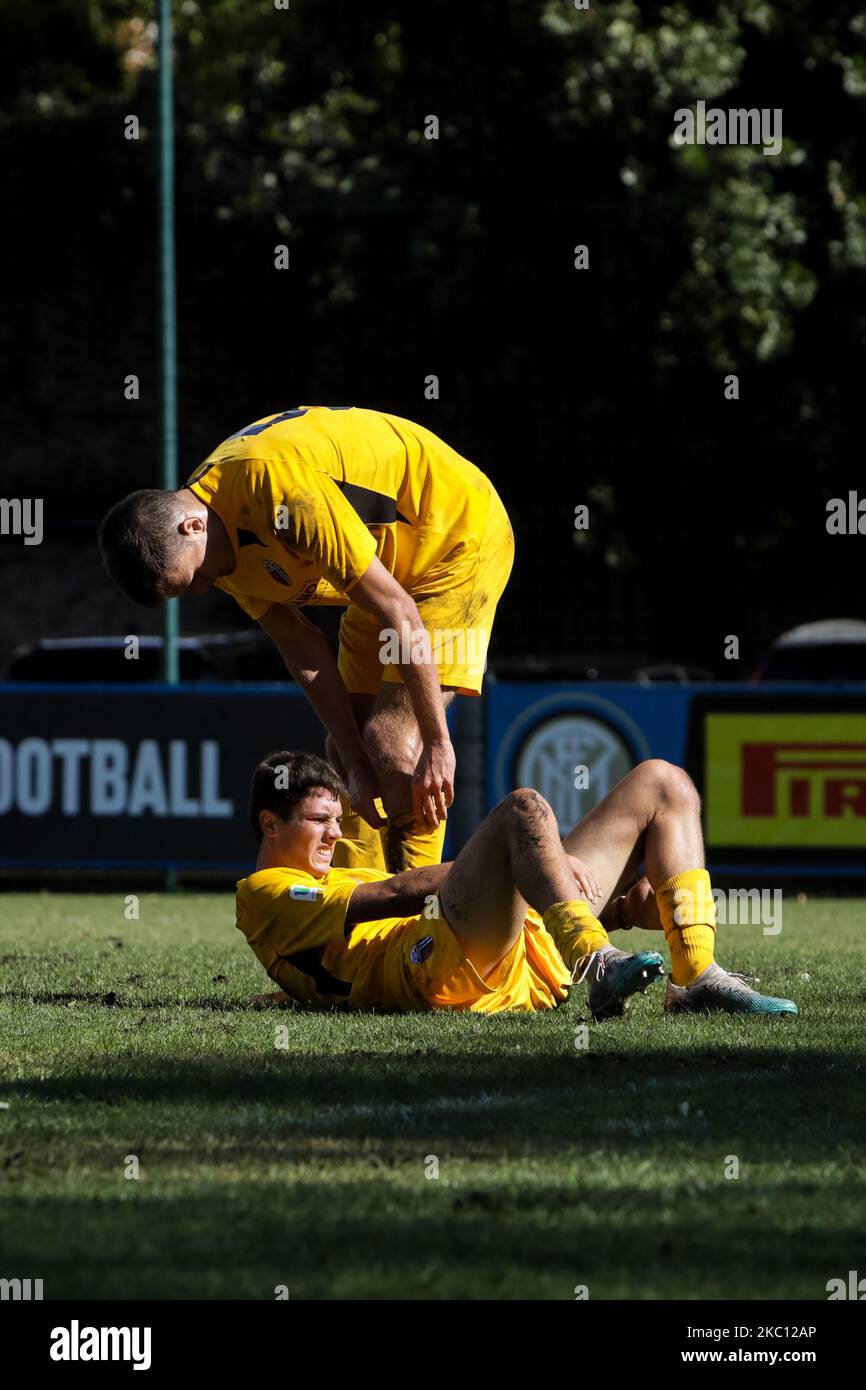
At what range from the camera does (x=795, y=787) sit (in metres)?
14.1

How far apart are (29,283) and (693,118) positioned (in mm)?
9710

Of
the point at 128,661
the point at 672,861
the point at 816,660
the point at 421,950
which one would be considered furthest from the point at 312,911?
the point at 816,660

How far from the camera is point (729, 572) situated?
2484 cm

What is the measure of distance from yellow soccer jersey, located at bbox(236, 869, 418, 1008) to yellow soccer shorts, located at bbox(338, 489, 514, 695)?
846mm

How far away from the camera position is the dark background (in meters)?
23.4

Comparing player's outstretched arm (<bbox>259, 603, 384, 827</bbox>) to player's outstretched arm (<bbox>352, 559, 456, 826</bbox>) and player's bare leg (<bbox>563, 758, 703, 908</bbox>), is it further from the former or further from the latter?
player's bare leg (<bbox>563, 758, 703, 908</bbox>)

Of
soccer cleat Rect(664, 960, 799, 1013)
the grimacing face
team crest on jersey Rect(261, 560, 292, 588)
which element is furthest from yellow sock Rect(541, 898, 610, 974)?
team crest on jersey Rect(261, 560, 292, 588)

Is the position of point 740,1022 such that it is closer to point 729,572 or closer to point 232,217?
point 729,572

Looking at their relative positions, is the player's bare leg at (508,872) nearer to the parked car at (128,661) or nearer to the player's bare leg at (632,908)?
the player's bare leg at (632,908)

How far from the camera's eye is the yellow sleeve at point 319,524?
604cm

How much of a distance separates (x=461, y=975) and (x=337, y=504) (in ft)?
5.02

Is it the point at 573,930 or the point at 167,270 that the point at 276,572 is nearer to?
the point at 573,930

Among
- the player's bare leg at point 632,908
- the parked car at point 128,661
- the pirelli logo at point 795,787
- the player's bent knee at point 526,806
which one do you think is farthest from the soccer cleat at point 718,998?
the parked car at point 128,661

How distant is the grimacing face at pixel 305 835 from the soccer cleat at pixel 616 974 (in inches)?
41.2
